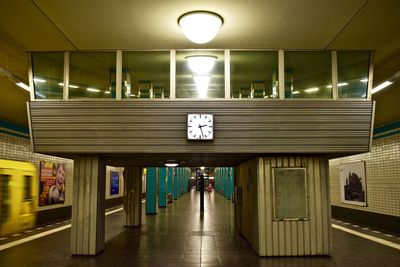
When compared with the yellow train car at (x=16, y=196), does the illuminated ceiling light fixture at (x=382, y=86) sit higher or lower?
higher

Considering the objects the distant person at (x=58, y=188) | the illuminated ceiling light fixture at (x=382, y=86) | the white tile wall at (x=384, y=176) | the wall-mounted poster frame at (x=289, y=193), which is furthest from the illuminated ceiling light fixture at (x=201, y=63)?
the distant person at (x=58, y=188)

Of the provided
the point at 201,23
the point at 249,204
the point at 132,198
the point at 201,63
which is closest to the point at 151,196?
the point at 132,198

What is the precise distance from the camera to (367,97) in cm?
711

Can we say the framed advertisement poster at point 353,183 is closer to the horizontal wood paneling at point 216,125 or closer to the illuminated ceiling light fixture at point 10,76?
the horizontal wood paneling at point 216,125

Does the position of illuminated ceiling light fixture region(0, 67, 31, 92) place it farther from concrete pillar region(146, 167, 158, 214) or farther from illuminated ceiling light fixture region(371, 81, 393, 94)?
concrete pillar region(146, 167, 158, 214)

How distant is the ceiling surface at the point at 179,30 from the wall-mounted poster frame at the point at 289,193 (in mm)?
2676

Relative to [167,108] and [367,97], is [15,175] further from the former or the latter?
[367,97]

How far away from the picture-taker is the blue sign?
18.2m

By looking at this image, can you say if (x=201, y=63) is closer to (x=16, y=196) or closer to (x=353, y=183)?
(x=16, y=196)

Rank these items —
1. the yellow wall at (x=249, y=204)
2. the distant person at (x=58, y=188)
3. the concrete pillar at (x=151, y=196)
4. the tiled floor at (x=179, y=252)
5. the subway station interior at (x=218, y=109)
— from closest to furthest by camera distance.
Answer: the subway station interior at (x=218, y=109), the tiled floor at (x=179, y=252), the yellow wall at (x=249, y=204), the distant person at (x=58, y=188), the concrete pillar at (x=151, y=196)

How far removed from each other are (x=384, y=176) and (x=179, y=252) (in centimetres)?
A: 710

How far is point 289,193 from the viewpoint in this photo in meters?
7.51

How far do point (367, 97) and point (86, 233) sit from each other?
21.5 ft

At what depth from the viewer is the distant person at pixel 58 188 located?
12825 mm
